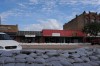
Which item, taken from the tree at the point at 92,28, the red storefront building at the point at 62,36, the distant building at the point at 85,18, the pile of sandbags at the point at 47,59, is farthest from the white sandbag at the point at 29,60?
the distant building at the point at 85,18

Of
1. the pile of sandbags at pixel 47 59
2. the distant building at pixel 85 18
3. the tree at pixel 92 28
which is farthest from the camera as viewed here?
the distant building at pixel 85 18

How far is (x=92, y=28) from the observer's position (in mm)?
70125

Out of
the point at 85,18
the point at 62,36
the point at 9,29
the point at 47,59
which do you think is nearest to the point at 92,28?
the point at 85,18

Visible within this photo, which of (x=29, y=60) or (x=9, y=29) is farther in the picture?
(x=9, y=29)

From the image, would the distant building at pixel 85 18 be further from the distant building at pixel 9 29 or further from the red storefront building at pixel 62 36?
the distant building at pixel 9 29

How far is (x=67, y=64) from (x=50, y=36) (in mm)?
70306

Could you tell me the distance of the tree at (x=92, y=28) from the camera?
229 ft

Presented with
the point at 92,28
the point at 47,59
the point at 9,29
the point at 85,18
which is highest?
the point at 85,18

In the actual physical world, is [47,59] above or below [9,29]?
below

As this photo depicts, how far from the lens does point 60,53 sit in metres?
5.33


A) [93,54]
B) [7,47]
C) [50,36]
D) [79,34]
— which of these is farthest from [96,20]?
[93,54]

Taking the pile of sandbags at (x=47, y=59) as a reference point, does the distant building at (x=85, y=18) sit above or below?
above

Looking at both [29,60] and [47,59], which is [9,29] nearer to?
[47,59]

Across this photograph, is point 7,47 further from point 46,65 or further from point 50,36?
point 50,36
